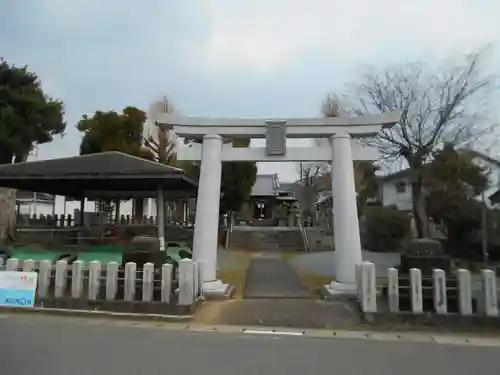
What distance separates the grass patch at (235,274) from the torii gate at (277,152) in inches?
44.8

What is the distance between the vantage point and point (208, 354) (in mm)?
6680

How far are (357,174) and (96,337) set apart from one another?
27.6 metres

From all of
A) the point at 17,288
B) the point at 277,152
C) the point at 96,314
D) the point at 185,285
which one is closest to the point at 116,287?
the point at 96,314

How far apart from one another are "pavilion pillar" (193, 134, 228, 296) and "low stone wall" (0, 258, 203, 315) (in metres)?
0.80

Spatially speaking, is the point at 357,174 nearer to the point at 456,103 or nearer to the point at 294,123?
the point at 456,103

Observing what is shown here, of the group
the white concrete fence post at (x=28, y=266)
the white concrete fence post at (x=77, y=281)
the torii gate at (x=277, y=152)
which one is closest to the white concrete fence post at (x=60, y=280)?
the white concrete fence post at (x=77, y=281)

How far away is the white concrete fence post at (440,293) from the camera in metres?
9.18

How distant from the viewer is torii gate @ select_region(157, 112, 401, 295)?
11.6 m

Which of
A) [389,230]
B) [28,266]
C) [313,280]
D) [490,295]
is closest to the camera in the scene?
[490,295]

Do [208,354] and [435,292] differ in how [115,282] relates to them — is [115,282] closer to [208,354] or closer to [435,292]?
[208,354]

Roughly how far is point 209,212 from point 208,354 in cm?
548

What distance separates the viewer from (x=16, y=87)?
29469 millimetres

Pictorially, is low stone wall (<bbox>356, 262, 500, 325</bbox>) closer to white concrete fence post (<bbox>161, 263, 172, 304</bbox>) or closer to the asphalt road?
the asphalt road

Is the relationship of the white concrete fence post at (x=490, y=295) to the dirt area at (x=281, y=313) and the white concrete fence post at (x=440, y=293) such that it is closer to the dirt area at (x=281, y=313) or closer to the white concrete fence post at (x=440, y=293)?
the white concrete fence post at (x=440, y=293)
